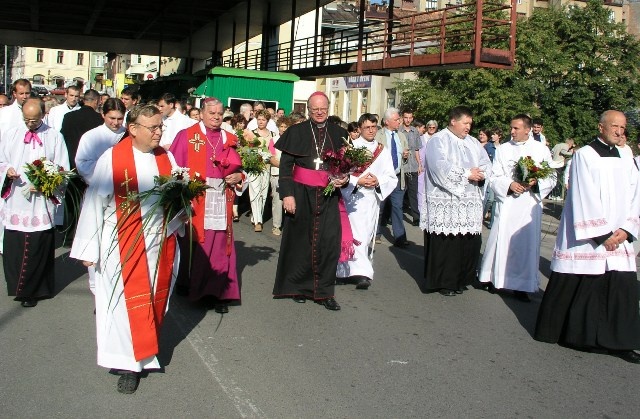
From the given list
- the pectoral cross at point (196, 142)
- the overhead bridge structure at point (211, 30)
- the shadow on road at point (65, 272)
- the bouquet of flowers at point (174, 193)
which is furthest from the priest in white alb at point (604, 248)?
the overhead bridge structure at point (211, 30)

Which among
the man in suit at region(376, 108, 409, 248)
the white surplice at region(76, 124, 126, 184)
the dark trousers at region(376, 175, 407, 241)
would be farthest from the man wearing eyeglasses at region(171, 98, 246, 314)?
the dark trousers at region(376, 175, 407, 241)

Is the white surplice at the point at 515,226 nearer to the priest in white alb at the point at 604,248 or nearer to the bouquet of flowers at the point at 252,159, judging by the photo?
the priest in white alb at the point at 604,248

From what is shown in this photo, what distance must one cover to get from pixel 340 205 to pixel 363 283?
111 cm

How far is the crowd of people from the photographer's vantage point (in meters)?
5.01

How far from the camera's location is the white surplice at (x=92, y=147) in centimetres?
626

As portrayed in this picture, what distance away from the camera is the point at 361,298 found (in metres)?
8.07

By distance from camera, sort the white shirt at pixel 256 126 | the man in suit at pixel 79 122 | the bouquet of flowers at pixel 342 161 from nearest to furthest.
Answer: the bouquet of flowers at pixel 342 161
the man in suit at pixel 79 122
the white shirt at pixel 256 126

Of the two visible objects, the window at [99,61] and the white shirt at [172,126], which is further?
the window at [99,61]

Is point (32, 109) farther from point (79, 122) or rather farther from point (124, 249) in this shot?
point (79, 122)

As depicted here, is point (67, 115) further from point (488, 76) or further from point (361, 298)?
point (488, 76)

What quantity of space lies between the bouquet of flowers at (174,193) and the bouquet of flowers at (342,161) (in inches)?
94.1

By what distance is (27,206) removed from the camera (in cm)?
725

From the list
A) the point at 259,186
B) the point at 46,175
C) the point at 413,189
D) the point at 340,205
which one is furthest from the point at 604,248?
the point at 413,189

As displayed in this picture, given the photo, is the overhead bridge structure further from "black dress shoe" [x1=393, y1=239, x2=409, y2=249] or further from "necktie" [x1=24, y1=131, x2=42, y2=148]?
"necktie" [x1=24, y1=131, x2=42, y2=148]
